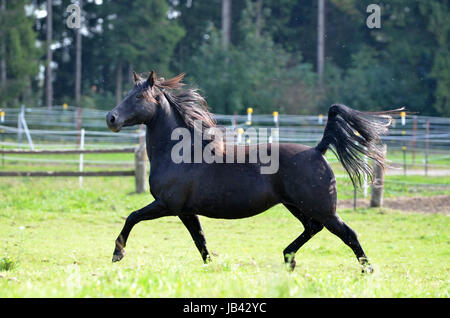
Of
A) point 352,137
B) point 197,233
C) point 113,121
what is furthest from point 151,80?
point 352,137

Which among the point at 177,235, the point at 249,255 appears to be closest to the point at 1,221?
the point at 177,235

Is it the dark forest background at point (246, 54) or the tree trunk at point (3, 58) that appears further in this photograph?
the dark forest background at point (246, 54)

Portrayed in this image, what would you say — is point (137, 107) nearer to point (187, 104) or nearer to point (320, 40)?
point (187, 104)

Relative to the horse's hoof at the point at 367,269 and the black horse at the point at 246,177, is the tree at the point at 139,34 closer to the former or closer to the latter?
the black horse at the point at 246,177

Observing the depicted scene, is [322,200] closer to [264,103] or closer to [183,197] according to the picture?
[183,197]

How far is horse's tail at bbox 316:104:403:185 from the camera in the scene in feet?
20.4

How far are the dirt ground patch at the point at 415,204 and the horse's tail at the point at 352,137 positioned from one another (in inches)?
229

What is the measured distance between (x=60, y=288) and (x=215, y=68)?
31472 mm

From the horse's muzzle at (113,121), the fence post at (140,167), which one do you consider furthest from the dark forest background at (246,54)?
the horse's muzzle at (113,121)

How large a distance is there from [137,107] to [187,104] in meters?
0.63

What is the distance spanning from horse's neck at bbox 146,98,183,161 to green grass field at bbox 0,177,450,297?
118 centimetres

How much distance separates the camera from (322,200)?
589 cm

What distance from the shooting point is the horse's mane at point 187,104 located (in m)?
6.59
